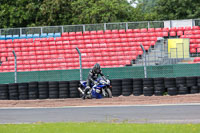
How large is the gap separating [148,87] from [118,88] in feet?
4.02

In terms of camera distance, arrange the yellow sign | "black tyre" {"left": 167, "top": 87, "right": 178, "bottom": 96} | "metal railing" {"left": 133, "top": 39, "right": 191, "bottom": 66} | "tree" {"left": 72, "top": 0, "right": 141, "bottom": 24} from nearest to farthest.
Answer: "black tyre" {"left": 167, "top": 87, "right": 178, "bottom": 96} < "metal railing" {"left": 133, "top": 39, "right": 191, "bottom": 66} < the yellow sign < "tree" {"left": 72, "top": 0, "right": 141, "bottom": 24}

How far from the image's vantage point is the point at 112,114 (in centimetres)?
1226

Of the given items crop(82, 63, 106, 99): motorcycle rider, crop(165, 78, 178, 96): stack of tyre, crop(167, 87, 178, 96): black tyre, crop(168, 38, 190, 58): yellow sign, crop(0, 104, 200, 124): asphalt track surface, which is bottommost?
crop(0, 104, 200, 124): asphalt track surface

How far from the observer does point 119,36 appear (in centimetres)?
2561

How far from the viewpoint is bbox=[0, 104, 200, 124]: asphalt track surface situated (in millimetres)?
10914

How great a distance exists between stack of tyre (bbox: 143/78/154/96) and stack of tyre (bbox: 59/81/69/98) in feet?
Result: 10.3

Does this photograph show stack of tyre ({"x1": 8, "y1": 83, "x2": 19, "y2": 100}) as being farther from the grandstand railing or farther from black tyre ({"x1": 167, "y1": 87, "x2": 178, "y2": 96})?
the grandstand railing

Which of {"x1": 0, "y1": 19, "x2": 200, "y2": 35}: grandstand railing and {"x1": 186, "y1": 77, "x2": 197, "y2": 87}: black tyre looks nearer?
{"x1": 186, "y1": 77, "x2": 197, "y2": 87}: black tyre

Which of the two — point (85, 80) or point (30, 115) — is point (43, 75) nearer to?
point (85, 80)

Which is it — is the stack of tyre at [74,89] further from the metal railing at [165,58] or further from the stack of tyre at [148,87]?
the metal railing at [165,58]

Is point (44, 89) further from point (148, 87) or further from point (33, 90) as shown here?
point (148, 87)

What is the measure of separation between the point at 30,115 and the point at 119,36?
13394 millimetres

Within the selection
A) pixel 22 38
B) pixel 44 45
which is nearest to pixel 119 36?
→ pixel 44 45

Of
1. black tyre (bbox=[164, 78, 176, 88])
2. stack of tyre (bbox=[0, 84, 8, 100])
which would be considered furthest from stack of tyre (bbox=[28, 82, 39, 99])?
black tyre (bbox=[164, 78, 176, 88])
